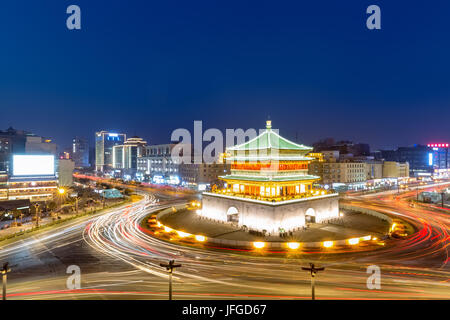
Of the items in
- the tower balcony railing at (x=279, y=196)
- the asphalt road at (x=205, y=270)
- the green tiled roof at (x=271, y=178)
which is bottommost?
the asphalt road at (x=205, y=270)

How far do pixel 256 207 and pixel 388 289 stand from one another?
63.2ft

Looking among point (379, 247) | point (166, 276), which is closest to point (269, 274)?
point (166, 276)

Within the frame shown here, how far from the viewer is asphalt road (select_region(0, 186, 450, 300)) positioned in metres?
19.9

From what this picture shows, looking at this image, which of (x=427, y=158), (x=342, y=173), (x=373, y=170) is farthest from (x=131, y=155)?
(x=427, y=158)

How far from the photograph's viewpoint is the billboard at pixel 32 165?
7532 centimetres

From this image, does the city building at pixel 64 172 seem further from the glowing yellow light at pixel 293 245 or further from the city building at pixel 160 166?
the glowing yellow light at pixel 293 245

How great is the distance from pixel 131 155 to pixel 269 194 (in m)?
120

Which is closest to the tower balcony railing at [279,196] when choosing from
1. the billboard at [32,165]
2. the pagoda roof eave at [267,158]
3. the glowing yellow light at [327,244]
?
the pagoda roof eave at [267,158]

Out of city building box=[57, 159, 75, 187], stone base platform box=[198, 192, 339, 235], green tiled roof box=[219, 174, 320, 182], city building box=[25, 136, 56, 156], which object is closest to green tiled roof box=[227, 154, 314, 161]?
green tiled roof box=[219, 174, 320, 182]

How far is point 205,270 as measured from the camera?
2417 cm

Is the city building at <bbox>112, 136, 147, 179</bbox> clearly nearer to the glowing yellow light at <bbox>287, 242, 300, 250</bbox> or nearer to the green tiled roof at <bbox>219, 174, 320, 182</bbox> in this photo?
the green tiled roof at <bbox>219, 174, 320, 182</bbox>

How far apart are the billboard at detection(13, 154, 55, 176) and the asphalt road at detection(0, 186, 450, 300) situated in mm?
51051

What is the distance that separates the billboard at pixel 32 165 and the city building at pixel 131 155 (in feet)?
186

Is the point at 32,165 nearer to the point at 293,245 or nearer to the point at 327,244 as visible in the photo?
the point at 293,245
